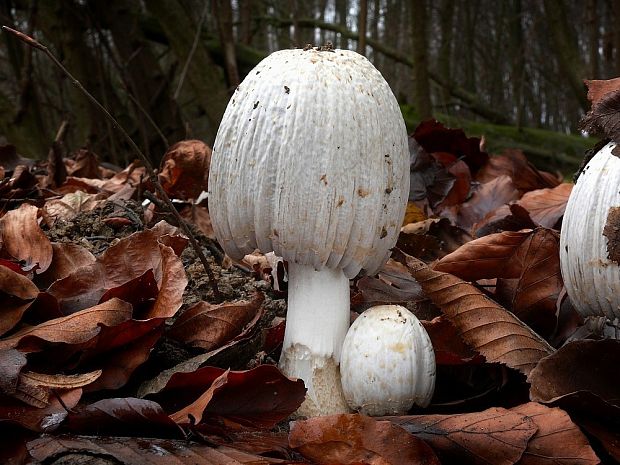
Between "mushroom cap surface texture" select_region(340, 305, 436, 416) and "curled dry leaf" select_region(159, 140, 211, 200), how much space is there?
1827mm

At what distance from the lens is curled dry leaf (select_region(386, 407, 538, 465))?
136 cm

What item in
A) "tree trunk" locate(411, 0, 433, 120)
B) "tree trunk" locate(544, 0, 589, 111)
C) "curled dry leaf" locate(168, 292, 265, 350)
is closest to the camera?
"curled dry leaf" locate(168, 292, 265, 350)

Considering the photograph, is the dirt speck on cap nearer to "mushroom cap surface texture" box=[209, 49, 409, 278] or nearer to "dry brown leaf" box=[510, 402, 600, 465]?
"dry brown leaf" box=[510, 402, 600, 465]

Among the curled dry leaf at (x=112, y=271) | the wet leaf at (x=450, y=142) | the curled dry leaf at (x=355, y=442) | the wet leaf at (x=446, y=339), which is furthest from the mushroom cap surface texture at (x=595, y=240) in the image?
the wet leaf at (x=450, y=142)

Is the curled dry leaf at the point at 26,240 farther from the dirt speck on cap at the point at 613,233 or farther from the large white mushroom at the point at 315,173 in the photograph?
the dirt speck on cap at the point at 613,233

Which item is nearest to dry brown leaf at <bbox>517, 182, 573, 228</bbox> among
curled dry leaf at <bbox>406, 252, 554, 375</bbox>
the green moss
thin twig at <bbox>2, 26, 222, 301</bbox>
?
curled dry leaf at <bbox>406, 252, 554, 375</bbox>

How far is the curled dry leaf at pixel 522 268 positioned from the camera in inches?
79.0

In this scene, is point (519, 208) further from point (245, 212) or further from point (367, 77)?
point (245, 212)

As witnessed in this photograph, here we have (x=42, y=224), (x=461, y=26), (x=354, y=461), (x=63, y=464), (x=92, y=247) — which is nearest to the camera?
(x=63, y=464)

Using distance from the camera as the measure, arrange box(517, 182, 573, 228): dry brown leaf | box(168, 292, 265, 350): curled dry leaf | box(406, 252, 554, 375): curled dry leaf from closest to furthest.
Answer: box(406, 252, 554, 375): curled dry leaf < box(168, 292, 265, 350): curled dry leaf < box(517, 182, 573, 228): dry brown leaf

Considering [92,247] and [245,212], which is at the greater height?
[245,212]

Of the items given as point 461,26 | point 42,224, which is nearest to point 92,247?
point 42,224

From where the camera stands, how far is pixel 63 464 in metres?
1.24

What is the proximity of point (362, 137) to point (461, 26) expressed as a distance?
14.3 metres
